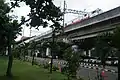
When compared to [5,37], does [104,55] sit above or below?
below

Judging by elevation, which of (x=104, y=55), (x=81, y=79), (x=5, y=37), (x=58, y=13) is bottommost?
(x=81, y=79)

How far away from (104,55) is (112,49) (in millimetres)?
713

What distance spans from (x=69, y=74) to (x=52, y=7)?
490 centimetres

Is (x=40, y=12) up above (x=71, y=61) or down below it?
above

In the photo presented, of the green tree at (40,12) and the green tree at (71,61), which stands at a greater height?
the green tree at (40,12)

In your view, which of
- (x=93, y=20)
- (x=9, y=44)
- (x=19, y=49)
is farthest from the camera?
(x=19, y=49)

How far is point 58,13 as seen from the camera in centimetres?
1789

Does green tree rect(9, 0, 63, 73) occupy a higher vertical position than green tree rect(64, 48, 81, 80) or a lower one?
higher

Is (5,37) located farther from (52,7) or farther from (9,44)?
(52,7)

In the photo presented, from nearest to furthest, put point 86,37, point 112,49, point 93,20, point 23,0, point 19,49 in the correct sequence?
point 112,49, point 23,0, point 93,20, point 86,37, point 19,49

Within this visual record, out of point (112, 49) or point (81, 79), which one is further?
point (81, 79)

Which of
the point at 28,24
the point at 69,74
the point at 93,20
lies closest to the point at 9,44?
the point at 28,24

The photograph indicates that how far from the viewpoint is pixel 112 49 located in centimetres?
1355

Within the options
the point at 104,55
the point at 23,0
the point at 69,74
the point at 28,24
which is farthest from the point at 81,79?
the point at 23,0
